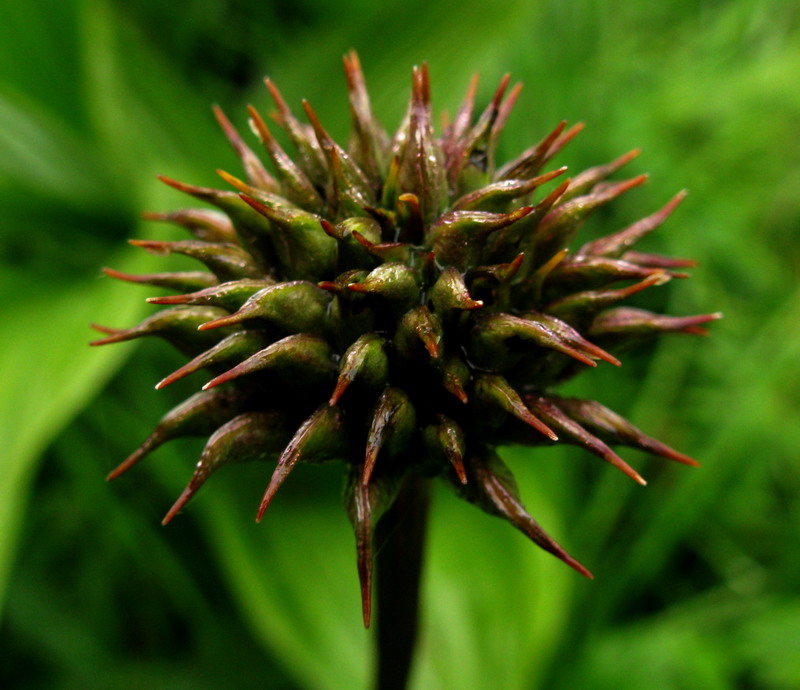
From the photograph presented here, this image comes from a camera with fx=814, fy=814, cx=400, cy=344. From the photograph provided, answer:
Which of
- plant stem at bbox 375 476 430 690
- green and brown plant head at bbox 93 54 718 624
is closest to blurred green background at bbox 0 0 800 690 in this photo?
plant stem at bbox 375 476 430 690

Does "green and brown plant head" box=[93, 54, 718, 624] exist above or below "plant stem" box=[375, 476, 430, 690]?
above

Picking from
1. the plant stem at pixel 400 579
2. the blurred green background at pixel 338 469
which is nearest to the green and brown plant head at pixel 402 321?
the plant stem at pixel 400 579

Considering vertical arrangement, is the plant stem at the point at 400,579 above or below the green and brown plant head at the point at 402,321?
below

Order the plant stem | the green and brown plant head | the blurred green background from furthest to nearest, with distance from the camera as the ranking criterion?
the blurred green background < the plant stem < the green and brown plant head

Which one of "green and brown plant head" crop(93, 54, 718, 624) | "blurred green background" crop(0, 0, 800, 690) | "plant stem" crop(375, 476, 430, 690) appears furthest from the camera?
"blurred green background" crop(0, 0, 800, 690)

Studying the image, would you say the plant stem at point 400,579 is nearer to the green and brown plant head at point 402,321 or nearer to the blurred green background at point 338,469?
the green and brown plant head at point 402,321

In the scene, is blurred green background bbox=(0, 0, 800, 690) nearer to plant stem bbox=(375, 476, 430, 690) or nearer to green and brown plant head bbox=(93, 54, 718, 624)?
plant stem bbox=(375, 476, 430, 690)
